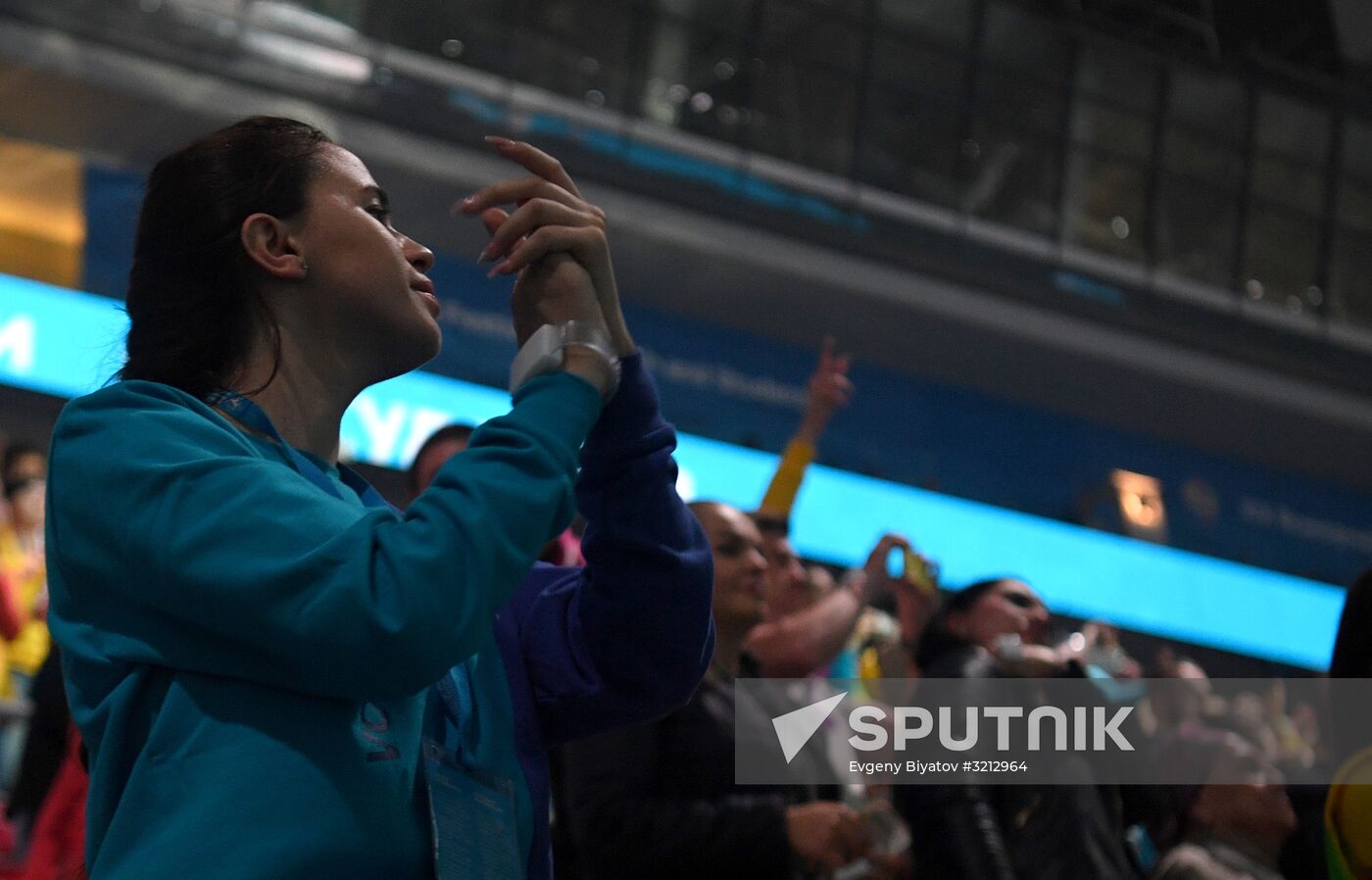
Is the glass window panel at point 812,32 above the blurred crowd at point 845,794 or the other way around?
above

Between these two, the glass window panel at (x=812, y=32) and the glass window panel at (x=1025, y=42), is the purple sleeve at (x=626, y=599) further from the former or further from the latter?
the glass window panel at (x=1025, y=42)

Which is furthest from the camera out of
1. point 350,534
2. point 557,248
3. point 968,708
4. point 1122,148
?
point 1122,148

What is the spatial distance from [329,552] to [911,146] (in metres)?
12.4

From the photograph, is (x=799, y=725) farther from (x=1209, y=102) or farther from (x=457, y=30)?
(x=1209, y=102)

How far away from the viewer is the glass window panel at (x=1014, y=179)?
42.6 ft

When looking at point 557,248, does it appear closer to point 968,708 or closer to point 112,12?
point 968,708

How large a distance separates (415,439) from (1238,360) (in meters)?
7.64

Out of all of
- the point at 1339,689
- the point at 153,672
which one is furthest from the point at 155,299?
the point at 1339,689

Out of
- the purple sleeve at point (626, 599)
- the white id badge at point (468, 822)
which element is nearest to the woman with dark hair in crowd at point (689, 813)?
the purple sleeve at point (626, 599)

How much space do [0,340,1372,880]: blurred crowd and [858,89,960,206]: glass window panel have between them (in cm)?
864

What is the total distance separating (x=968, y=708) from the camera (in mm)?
3107

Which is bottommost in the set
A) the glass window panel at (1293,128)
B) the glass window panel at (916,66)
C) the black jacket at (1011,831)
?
the black jacket at (1011,831)

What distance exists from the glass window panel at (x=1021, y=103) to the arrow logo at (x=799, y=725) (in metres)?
11.7

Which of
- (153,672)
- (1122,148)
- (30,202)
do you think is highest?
(1122,148)
